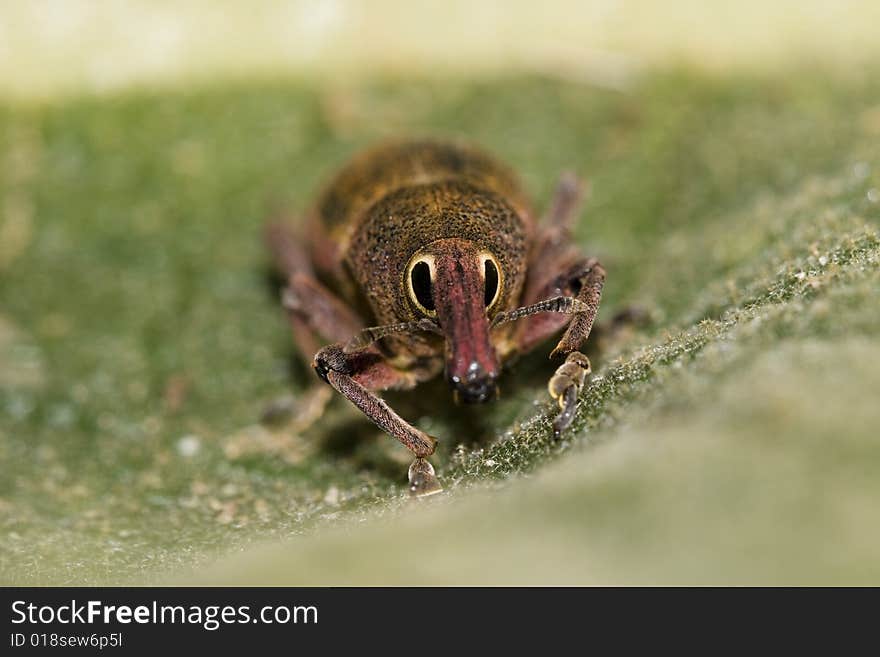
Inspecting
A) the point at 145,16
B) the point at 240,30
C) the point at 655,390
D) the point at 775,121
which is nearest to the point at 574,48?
the point at 775,121

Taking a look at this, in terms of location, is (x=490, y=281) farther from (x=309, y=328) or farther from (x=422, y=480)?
(x=309, y=328)

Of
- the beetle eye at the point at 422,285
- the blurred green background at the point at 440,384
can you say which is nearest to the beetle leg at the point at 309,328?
the blurred green background at the point at 440,384

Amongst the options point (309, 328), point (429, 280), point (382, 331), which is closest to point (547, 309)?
point (429, 280)

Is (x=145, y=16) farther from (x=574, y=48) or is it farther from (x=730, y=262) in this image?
(x=730, y=262)

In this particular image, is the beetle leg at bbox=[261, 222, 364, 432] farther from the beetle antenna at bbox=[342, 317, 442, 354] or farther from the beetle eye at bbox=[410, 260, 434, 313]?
the beetle eye at bbox=[410, 260, 434, 313]

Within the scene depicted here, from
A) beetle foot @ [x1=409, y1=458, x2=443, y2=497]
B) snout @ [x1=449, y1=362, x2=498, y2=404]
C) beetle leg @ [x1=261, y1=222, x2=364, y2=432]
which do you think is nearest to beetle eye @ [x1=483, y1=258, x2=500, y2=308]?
snout @ [x1=449, y1=362, x2=498, y2=404]

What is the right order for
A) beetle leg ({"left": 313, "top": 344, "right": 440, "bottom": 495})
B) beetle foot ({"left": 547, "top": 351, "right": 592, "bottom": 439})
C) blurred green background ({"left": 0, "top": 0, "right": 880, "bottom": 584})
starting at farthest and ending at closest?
beetle leg ({"left": 313, "top": 344, "right": 440, "bottom": 495}) < beetle foot ({"left": 547, "top": 351, "right": 592, "bottom": 439}) < blurred green background ({"left": 0, "top": 0, "right": 880, "bottom": 584})

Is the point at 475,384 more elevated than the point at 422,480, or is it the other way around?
the point at 475,384
